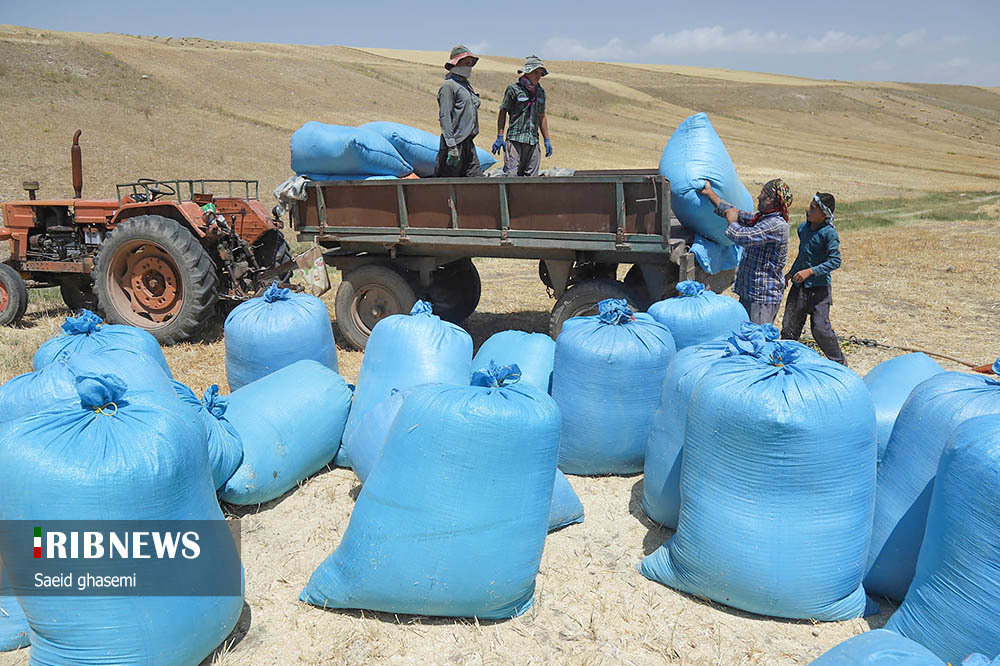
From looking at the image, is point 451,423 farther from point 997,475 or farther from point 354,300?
point 354,300

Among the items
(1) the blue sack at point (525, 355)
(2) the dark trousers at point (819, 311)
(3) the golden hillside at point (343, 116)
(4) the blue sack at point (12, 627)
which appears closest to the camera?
(4) the blue sack at point (12, 627)

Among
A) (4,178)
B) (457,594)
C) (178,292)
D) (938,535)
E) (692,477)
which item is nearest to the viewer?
(938,535)

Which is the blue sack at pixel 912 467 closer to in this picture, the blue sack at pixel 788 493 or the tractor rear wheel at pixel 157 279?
the blue sack at pixel 788 493

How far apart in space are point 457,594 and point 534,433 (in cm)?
61

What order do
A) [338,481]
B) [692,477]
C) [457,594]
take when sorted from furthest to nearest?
[338,481] < [692,477] < [457,594]

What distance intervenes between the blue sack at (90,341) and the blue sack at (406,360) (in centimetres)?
99

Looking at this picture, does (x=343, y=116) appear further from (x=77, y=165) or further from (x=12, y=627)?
(x=12, y=627)

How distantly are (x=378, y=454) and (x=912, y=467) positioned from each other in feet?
6.90

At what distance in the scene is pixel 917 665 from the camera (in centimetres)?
171

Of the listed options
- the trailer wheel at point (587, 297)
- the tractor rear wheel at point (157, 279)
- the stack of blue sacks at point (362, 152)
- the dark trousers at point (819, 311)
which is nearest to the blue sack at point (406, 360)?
the trailer wheel at point (587, 297)

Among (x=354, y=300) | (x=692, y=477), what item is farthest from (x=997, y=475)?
(x=354, y=300)

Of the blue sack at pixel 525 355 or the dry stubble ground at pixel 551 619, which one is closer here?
the dry stubble ground at pixel 551 619

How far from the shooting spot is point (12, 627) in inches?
97.2

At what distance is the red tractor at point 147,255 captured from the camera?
606cm
